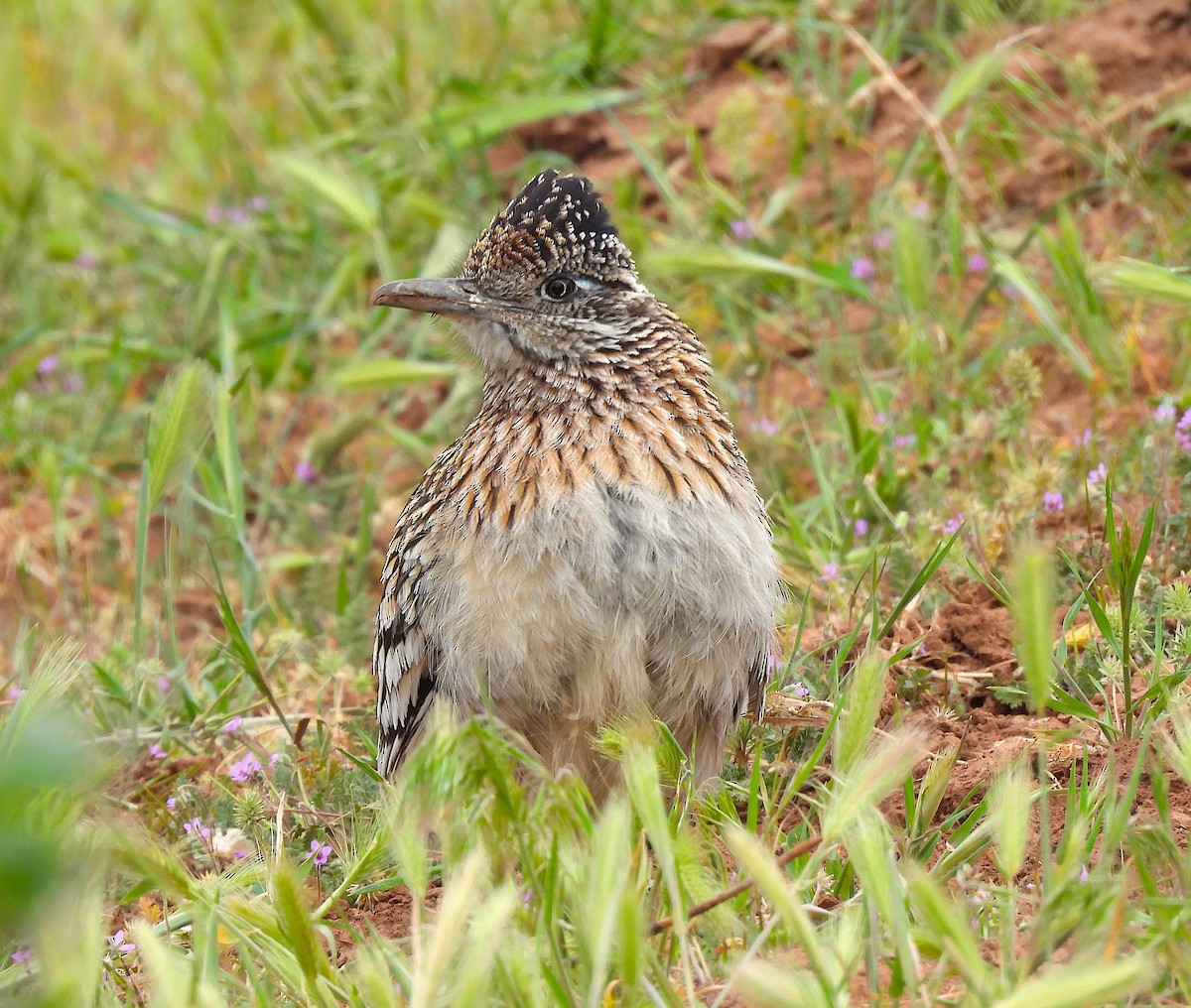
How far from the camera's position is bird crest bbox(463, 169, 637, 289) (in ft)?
14.8

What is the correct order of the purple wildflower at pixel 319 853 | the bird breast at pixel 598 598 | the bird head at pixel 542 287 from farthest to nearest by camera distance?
the bird head at pixel 542 287 < the purple wildflower at pixel 319 853 < the bird breast at pixel 598 598

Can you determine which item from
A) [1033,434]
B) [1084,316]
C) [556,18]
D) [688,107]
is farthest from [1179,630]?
[556,18]

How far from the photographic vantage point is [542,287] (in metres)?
4.55

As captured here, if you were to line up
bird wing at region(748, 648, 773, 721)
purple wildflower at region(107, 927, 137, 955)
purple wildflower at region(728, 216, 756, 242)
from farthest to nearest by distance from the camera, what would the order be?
purple wildflower at region(728, 216, 756, 242), bird wing at region(748, 648, 773, 721), purple wildflower at region(107, 927, 137, 955)

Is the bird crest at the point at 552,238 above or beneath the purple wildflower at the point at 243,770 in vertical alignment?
above

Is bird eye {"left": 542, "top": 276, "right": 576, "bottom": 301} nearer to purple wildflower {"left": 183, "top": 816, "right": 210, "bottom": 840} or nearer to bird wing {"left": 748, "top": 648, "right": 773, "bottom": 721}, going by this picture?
bird wing {"left": 748, "top": 648, "right": 773, "bottom": 721}

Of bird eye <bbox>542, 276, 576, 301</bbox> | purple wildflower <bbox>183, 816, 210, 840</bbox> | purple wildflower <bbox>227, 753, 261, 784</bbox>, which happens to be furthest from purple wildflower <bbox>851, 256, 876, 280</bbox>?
purple wildflower <bbox>183, 816, 210, 840</bbox>

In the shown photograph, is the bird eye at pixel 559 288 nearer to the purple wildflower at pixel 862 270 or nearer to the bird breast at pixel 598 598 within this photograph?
the bird breast at pixel 598 598

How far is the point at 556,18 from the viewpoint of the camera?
29.9 feet

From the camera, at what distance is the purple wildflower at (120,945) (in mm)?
3812

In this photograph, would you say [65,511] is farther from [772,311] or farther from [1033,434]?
[1033,434]

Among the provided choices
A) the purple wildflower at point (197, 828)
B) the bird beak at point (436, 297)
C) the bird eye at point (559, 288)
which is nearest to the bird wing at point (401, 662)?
the purple wildflower at point (197, 828)

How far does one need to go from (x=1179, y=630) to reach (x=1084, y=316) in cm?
159

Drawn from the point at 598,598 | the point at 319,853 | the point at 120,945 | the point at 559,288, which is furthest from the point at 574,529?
the point at 120,945
